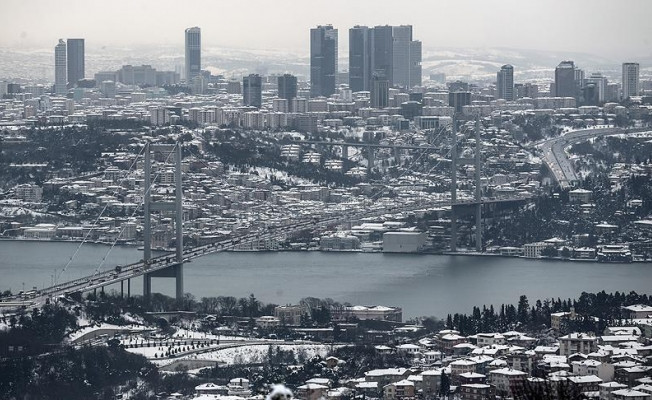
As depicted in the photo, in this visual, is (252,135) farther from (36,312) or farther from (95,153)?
(36,312)

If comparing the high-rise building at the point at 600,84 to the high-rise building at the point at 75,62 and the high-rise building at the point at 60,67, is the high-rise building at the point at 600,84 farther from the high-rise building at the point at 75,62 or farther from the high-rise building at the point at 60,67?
the high-rise building at the point at 75,62

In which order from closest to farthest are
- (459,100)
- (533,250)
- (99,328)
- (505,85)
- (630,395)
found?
(630,395)
(99,328)
(533,250)
(459,100)
(505,85)

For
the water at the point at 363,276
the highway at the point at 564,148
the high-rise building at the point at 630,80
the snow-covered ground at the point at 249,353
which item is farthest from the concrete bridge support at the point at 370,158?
the snow-covered ground at the point at 249,353

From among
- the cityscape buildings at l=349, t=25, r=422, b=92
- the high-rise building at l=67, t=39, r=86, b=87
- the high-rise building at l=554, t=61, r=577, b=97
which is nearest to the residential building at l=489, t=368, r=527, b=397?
the high-rise building at l=554, t=61, r=577, b=97

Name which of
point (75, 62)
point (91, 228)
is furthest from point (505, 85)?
point (91, 228)

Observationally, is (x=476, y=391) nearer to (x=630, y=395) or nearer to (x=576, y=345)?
(x=630, y=395)

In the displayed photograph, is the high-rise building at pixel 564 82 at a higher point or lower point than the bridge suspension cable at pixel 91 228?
higher

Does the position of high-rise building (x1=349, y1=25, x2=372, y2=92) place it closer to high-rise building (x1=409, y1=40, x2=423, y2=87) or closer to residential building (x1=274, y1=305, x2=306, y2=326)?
high-rise building (x1=409, y1=40, x2=423, y2=87)
